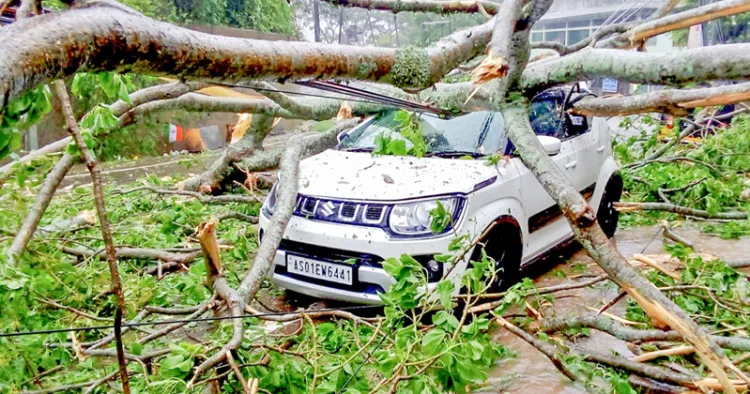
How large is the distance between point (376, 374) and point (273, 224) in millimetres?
1346

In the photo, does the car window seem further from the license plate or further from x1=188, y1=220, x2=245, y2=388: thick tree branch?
x1=188, y1=220, x2=245, y2=388: thick tree branch

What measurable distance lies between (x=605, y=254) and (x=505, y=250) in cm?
163

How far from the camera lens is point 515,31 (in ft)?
8.99

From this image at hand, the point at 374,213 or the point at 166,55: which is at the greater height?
the point at 166,55

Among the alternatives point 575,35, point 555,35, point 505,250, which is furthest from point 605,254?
point 555,35

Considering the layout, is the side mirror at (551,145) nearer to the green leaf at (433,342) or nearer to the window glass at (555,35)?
the green leaf at (433,342)

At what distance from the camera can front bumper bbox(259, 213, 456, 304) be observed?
350 centimetres

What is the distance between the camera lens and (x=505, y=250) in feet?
13.4

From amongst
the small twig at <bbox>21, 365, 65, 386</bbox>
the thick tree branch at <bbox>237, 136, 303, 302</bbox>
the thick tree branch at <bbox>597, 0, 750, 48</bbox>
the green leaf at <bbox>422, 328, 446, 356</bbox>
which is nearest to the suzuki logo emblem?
the thick tree branch at <bbox>237, 136, 303, 302</bbox>

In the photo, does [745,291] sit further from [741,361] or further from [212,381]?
[212,381]

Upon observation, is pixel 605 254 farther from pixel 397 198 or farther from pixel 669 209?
pixel 669 209

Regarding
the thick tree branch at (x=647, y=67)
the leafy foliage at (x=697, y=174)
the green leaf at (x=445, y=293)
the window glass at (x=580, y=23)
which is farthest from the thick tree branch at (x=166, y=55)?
the window glass at (x=580, y=23)

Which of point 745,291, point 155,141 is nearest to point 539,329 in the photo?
point 745,291

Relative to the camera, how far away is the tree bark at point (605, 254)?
2203mm
